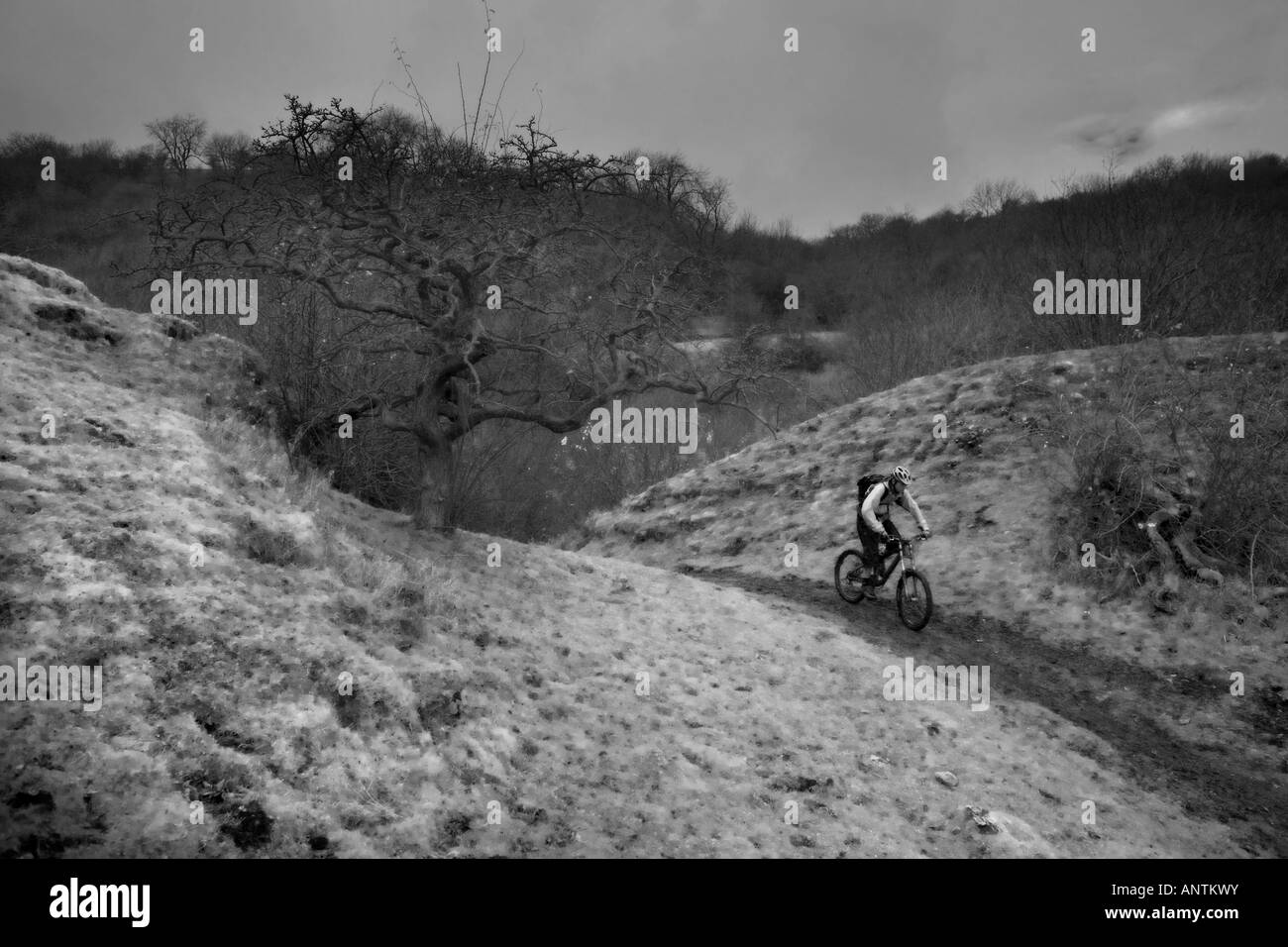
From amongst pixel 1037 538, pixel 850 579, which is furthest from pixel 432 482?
pixel 1037 538

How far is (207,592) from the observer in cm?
398

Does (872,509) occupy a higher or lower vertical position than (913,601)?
higher

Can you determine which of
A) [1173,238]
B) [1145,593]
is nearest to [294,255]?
[1145,593]

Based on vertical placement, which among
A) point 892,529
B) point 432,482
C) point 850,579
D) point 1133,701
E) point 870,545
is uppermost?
point 432,482

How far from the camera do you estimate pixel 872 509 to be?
8.61m

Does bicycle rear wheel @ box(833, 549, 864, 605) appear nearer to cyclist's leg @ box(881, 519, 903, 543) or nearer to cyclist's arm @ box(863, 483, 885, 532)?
cyclist's leg @ box(881, 519, 903, 543)

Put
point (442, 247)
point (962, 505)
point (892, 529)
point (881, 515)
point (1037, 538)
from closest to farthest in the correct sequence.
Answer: point (442, 247)
point (892, 529)
point (881, 515)
point (1037, 538)
point (962, 505)

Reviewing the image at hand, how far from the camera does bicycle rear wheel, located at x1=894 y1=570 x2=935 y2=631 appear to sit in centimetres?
849

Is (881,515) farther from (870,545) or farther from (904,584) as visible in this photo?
(904,584)

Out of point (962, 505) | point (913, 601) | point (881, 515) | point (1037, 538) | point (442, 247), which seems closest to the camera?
point (442, 247)

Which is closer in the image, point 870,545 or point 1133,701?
point 1133,701

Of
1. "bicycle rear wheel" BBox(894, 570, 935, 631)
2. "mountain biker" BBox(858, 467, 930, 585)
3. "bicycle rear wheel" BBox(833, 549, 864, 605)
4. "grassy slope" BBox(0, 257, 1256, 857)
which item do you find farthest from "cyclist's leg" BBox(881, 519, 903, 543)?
"grassy slope" BBox(0, 257, 1256, 857)

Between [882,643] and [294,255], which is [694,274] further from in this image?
[882,643]

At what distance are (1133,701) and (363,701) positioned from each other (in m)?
7.34
